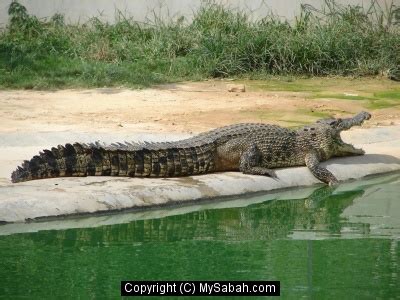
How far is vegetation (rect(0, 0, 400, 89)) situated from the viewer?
557 inches

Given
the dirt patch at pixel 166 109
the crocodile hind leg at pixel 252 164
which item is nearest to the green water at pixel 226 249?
the crocodile hind leg at pixel 252 164

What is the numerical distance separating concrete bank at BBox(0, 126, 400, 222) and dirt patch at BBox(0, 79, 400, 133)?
104 centimetres

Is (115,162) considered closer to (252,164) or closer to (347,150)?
(252,164)

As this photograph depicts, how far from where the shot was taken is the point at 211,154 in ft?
29.0

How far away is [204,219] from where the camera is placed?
7.64m

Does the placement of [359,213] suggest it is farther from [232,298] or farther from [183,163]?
[232,298]

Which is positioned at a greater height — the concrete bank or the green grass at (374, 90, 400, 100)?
the green grass at (374, 90, 400, 100)

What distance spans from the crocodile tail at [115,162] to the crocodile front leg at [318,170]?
37.8 inches

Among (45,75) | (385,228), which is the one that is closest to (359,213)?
(385,228)

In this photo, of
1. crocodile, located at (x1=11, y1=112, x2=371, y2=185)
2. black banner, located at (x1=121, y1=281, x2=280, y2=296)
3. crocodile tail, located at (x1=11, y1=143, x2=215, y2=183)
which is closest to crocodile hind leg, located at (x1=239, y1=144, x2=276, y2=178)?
crocodile, located at (x1=11, y1=112, x2=371, y2=185)

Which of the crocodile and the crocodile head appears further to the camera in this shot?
the crocodile head

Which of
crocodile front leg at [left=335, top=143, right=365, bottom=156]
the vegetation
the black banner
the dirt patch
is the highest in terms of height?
the vegetation

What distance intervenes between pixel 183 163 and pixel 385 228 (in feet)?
6.61

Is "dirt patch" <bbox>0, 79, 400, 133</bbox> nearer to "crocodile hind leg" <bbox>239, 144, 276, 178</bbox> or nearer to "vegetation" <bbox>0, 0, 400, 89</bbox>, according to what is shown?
"vegetation" <bbox>0, 0, 400, 89</bbox>
